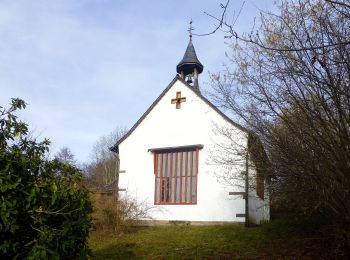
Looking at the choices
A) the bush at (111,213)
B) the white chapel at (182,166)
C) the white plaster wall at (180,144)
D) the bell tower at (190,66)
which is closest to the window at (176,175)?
the white chapel at (182,166)

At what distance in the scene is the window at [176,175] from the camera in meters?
16.4

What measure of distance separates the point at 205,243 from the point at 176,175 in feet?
16.9

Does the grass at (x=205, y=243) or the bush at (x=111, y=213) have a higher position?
the bush at (x=111, y=213)

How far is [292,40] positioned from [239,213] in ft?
29.3

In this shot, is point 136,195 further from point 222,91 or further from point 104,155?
point 104,155

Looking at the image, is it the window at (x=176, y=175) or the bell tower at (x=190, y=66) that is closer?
the window at (x=176, y=175)

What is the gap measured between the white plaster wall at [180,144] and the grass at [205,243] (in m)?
1.08

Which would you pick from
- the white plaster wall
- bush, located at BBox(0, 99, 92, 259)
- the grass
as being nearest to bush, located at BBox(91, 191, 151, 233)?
the grass

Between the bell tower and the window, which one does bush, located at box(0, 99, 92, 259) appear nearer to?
the window

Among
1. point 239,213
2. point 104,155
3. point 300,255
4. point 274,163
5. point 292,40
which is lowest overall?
point 300,255

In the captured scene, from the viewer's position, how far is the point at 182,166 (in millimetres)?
16797

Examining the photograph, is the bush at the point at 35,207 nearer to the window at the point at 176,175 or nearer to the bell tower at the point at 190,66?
the window at the point at 176,175

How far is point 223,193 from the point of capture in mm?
15570

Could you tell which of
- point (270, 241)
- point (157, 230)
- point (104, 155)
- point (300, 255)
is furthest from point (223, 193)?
point (104, 155)
